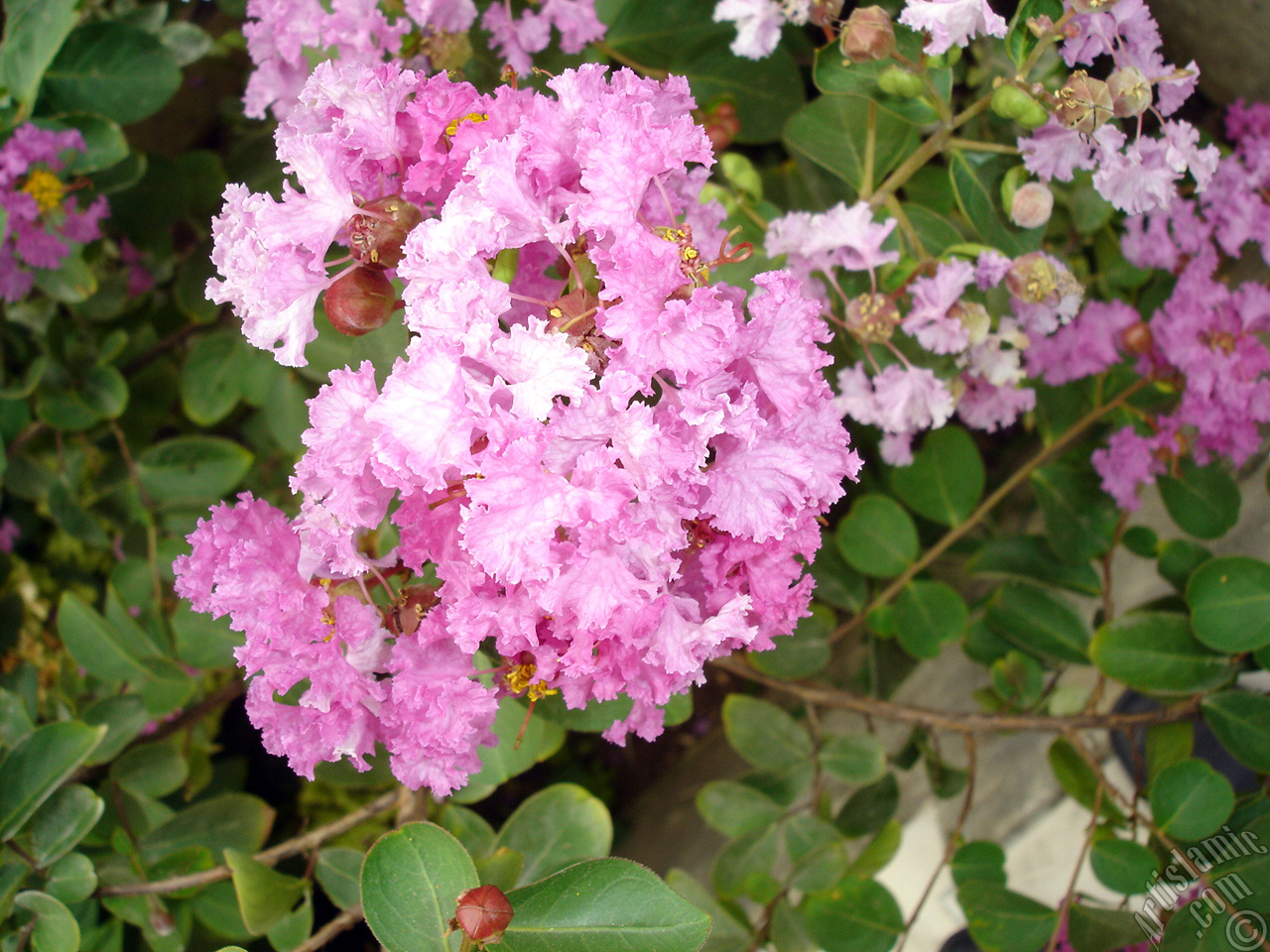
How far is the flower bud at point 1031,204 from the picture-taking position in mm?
1092

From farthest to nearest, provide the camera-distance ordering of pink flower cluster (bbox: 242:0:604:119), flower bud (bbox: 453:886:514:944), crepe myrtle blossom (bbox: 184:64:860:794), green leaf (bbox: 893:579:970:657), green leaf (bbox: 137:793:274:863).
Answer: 1. green leaf (bbox: 893:579:970:657)
2. green leaf (bbox: 137:793:274:863)
3. pink flower cluster (bbox: 242:0:604:119)
4. flower bud (bbox: 453:886:514:944)
5. crepe myrtle blossom (bbox: 184:64:860:794)

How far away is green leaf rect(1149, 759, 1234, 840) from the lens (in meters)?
1.18

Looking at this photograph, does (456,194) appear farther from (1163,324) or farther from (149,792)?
(149,792)

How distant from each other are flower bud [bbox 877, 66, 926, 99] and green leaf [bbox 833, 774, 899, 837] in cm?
116

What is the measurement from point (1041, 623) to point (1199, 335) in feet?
1.59

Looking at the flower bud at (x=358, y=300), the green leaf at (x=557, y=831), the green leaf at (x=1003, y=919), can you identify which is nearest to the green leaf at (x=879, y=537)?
the green leaf at (x=1003, y=919)

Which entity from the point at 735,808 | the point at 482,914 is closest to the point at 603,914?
the point at 482,914

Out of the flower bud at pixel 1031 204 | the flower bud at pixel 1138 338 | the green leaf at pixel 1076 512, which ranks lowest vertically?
the green leaf at pixel 1076 512

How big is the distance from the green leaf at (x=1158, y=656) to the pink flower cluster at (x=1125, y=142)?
58cm

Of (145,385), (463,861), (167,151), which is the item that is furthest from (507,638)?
(167,151)

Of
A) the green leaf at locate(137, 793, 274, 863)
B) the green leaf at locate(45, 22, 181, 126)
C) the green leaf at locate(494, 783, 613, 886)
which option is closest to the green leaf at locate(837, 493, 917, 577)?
the green leaf at locate(494, 783, 613, 886)

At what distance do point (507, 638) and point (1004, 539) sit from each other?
43.9 inches

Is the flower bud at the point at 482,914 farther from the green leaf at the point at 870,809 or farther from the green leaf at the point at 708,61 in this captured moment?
the green leaf at the point at 708,61

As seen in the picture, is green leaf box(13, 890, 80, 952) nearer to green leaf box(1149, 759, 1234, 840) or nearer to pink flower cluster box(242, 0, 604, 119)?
pink flower cluster box(242, 0, 604, 119)
